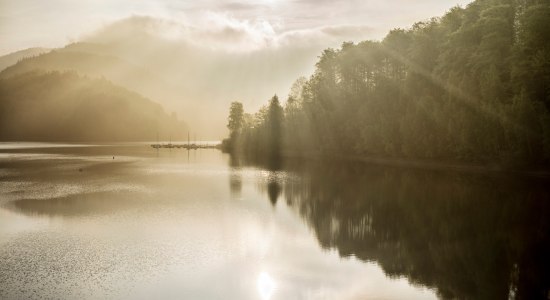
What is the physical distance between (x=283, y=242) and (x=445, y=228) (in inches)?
558

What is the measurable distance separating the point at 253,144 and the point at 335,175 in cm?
8457

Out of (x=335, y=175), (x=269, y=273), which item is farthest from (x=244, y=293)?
(x=335, y=175)

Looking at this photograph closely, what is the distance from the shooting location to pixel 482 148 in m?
74.2

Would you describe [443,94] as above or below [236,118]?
below

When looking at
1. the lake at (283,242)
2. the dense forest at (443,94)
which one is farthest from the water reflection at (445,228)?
the dense forest at (443,94)

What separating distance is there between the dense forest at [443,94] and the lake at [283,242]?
11.9 metres

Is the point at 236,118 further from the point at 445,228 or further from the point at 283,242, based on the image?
the point at 283,242

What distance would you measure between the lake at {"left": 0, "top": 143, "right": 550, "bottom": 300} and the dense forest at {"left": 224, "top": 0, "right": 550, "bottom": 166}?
1193 cm

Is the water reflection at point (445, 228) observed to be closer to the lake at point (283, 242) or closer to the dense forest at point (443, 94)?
the lake at point (283, 242)

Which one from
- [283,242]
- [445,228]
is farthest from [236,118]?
[283,242]

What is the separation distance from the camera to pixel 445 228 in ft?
125

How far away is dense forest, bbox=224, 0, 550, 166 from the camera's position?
6681cm

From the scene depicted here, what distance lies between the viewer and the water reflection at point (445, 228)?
2620 centimetres

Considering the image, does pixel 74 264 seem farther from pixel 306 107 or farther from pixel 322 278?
pixel 306 107
